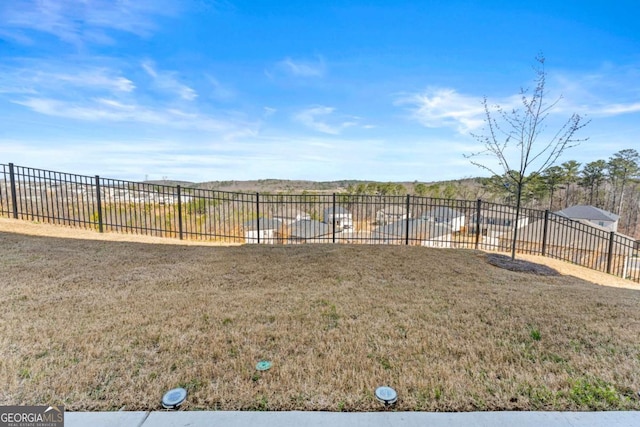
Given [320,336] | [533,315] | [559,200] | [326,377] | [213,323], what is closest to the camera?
[326,377]

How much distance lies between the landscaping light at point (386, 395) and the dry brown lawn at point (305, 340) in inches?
1.9

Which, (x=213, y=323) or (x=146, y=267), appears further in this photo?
(x=146, y=267)

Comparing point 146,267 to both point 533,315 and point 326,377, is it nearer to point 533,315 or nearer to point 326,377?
point 326,377

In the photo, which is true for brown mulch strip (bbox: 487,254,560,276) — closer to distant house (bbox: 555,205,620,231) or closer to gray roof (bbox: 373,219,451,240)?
gray roof (bbox: 373,219,451,240)

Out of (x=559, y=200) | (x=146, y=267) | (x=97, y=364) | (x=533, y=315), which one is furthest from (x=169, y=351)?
(x=559, y=200)

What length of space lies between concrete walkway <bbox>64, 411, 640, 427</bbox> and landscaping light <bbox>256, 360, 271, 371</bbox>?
45cm

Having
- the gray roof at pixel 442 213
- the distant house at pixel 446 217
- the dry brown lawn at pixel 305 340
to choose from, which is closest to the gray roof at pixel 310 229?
the gray roof at pixel 442 213

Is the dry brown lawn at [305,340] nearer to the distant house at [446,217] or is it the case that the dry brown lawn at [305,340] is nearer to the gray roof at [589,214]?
the distant house at [446,217]

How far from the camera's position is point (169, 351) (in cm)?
252

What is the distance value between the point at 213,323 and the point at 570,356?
3.19 metres


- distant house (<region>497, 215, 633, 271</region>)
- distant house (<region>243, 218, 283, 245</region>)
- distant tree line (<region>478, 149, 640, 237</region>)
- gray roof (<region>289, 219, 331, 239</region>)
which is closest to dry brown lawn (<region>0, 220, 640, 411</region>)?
distant house (<region>243, 218, 283, 245</region>)

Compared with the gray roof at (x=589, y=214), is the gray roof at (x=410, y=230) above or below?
above

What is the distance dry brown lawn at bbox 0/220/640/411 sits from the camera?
6.61ft

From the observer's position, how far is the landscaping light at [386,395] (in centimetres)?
194
